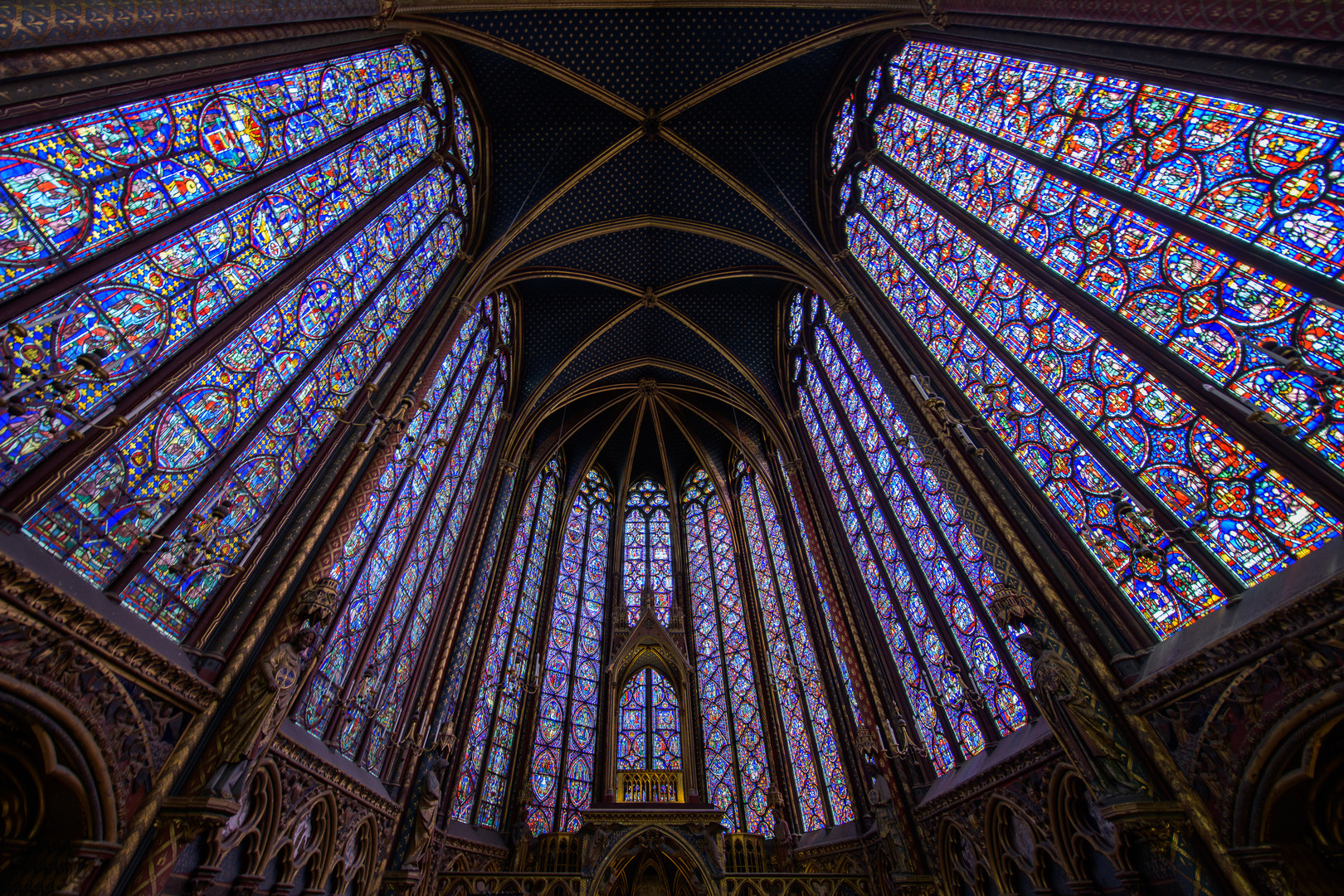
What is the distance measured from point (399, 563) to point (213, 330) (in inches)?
189

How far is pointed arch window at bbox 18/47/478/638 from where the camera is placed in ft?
15.7

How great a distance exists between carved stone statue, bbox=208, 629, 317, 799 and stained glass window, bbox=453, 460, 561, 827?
596cm

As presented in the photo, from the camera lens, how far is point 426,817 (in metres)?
9.23

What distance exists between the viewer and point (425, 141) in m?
10.8

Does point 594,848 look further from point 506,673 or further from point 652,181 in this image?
point 652,181

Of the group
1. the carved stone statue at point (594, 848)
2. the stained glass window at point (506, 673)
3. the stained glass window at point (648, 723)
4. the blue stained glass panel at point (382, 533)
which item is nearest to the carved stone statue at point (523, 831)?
the stained glass window at point (506, 673)

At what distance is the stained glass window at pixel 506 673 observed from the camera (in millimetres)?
11945

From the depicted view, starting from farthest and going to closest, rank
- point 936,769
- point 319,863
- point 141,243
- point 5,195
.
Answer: point 936,769 < point 319,863 < point 141,243 < point 5,195

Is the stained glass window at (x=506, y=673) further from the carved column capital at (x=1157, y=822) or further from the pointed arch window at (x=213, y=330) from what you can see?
the carved column capital at (x=1157, y=822)

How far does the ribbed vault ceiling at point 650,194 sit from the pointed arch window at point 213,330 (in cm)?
252

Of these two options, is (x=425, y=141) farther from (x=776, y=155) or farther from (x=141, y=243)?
(x=776, y=155)

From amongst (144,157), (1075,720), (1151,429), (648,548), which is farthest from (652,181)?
(1075,720)

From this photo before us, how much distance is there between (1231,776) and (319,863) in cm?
966

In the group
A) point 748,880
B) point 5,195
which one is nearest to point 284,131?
point 5,195
